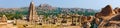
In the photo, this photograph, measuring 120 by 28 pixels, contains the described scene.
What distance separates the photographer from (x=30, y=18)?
71062mm

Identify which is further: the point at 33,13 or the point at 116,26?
the point at 33,13

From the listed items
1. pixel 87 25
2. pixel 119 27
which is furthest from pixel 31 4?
pixel 119 27

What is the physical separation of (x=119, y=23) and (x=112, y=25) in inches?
9.2

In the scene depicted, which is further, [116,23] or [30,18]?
[30,18]

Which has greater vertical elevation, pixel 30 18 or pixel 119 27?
pixel 119 27

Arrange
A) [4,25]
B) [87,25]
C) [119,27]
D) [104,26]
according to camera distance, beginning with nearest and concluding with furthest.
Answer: [119,27]
[104,26]
[4,25]
[87,25]

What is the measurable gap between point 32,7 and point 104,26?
63600mm

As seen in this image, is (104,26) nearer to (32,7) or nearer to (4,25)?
(4,25)

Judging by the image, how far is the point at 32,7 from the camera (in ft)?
237

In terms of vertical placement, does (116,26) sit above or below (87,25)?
above

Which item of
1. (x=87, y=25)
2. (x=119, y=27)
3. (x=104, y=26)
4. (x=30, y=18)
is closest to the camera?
(x=119, y=27)

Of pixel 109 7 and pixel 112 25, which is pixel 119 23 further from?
pixel 109 7

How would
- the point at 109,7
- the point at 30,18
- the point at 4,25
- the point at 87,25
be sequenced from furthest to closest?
the point at 30,18 → the point at 87,25 → the point at 109,7 → the point at 4,25

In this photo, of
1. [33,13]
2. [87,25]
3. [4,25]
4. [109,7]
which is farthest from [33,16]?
[4,25]
